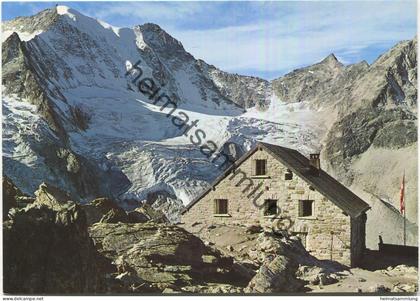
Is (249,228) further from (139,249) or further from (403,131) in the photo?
(403,131)

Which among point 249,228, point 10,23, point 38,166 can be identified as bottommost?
point 249,228

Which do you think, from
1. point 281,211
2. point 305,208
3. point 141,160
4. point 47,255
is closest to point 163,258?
point 47,255

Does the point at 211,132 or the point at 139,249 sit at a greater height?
the point at 211,132

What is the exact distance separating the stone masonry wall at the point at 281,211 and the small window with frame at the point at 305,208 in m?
0.19

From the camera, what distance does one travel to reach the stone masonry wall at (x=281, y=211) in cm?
2898

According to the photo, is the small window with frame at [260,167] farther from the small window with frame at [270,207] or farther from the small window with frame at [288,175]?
the small window with frame at [270,207]

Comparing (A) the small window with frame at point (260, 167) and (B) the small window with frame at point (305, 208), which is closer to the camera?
(B) the small window with frame at point (305, 208)

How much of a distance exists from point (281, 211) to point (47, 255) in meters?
14.4

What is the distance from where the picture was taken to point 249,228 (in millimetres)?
29500

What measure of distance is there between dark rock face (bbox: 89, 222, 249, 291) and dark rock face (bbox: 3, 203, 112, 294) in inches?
73.6

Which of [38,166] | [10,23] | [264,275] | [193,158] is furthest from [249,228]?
[10,23]

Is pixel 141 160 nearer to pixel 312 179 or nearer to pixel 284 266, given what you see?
pixel 312 179

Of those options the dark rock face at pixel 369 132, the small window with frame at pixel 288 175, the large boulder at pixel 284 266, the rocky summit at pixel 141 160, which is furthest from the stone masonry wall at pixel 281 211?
the dark rock face at pixel 369 132

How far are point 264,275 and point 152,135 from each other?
91.1 metres
